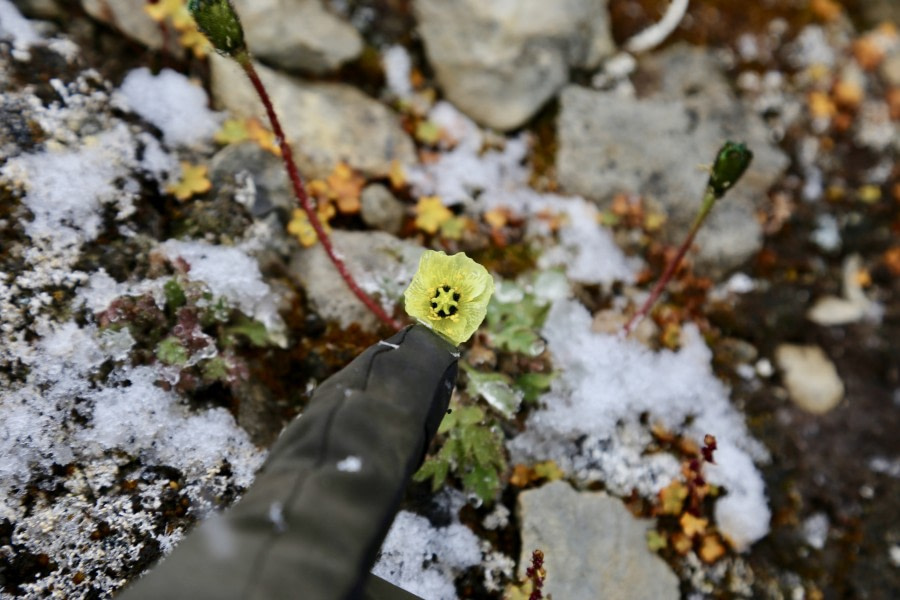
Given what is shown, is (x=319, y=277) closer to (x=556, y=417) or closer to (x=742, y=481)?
(x=556, y=417)

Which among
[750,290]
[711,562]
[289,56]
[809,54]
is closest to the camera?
[711,562]

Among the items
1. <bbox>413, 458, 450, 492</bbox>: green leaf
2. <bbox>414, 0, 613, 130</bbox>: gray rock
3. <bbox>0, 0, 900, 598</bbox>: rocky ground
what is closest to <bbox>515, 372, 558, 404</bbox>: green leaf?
<bbox>0, 0, 900, 598</bbox>: rocky ground

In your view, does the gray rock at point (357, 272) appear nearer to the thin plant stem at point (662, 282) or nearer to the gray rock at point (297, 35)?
the gray rock at point (297, 35)

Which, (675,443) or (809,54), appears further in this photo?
(809,54)

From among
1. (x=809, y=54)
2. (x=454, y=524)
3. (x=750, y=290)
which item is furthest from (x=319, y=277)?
(x=809, y=54)

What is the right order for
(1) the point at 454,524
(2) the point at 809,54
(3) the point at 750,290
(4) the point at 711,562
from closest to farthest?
(1) the point at 454,524
(4) the point at 711,562
(3) the point at 750,290
(2) the point at 809,54
